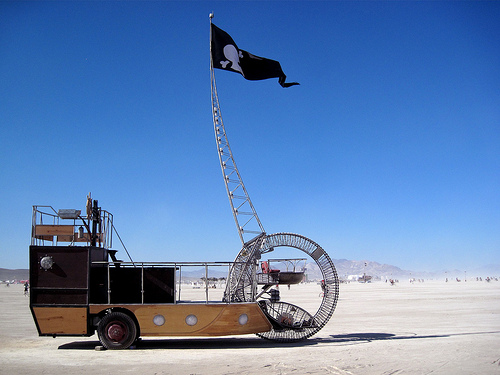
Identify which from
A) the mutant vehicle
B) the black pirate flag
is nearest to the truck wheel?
the mutant vehicle

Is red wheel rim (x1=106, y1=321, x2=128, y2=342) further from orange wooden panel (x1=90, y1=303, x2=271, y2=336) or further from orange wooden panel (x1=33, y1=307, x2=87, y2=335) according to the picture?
orange wooden panel (x1=33, y1=307, x2=87, y2=335)

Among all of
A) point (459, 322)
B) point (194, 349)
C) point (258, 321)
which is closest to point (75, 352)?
point (194, 349)

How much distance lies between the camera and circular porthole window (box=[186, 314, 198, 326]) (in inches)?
570

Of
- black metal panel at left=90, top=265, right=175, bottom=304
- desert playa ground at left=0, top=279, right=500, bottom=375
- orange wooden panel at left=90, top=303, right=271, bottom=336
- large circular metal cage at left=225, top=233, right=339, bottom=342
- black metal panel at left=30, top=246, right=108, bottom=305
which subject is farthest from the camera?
large circular metal cage at left=225, top=233, right=339, bottom=342

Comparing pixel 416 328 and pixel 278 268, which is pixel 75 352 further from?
pixel 416 328

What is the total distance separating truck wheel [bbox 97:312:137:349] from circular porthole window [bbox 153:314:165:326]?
2.06 feet

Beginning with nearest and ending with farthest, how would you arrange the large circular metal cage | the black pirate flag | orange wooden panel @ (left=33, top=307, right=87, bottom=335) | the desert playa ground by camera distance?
the desert playa ground → orange wooden panel @ (left=33, top=307, right=87, bottom=335) → the large circular metal cage → the black pirate flag

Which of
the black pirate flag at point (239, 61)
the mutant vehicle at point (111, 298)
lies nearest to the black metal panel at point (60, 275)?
the mutant vehicle at point (111, 298)

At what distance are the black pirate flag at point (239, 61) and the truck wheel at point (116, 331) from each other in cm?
1031

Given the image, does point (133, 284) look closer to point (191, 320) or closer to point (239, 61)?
point (191, 320)

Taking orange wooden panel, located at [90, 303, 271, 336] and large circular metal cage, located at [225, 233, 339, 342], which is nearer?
orange wooden panel, located at [90, 303, 271, 336]

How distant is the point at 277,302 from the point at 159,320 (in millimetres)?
4384

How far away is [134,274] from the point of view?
14.9 m

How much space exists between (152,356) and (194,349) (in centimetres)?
185
